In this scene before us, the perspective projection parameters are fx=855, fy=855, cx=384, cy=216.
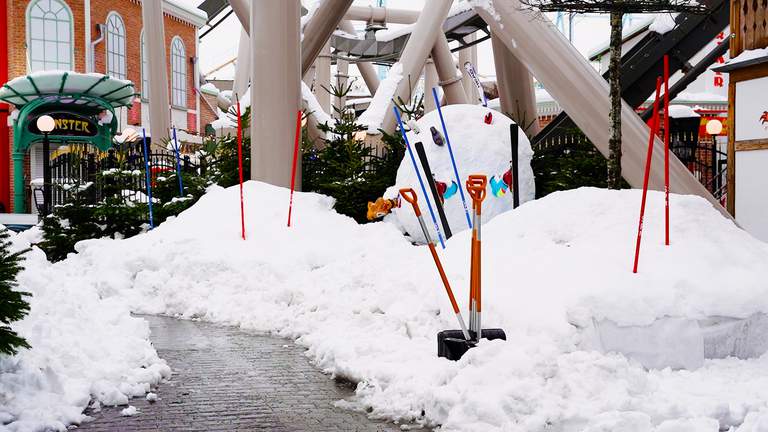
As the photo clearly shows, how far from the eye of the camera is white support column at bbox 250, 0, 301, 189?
15.9m

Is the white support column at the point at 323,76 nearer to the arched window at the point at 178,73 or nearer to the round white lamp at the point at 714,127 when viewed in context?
the arched window at the point at 178,73

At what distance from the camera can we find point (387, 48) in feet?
105

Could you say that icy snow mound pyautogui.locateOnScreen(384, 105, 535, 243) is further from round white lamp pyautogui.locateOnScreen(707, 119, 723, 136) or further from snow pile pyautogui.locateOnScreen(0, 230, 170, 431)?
round white lamp pyautogui.locateOnScreen(707, 119, 723, 136)

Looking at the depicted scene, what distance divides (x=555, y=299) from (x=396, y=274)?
270 cm

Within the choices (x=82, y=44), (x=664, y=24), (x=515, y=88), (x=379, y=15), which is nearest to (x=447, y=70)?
(x=515, y=88)

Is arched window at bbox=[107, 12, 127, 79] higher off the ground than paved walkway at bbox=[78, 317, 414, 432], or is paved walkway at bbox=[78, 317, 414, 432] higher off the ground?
arched window at bbox=[107, 12, 127, 79]

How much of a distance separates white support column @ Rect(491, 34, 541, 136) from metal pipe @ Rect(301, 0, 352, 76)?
3.45 meters

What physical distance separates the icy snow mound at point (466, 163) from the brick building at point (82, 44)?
22.2m

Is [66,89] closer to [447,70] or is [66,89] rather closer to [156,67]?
[156,67]

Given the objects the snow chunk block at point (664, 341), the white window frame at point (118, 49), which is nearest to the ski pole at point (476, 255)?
the snow chunk block at point (664, 341)

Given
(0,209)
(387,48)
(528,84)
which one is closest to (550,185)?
(528,84)

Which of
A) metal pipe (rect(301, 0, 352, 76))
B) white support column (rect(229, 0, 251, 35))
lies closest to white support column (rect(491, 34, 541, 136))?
metal pipe (rect(301, 0, 352, 76))

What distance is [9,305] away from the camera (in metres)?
5.56

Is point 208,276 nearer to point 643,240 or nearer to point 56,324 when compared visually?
point 56,324
